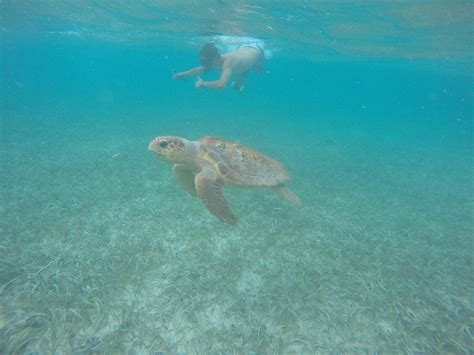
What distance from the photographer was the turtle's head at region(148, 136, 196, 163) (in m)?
4.08

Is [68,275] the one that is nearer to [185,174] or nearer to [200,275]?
[200,275]

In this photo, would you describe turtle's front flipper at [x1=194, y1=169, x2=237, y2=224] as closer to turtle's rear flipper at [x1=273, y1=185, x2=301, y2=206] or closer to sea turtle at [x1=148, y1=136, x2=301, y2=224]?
sea turtle at [x1=148, y1=136, x2=301, y2=224]

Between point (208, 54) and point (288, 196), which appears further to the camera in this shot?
point (208, 54)

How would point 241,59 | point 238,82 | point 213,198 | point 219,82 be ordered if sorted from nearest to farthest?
point 213,198 < point 219,82 < point 241,59 < point 238,82

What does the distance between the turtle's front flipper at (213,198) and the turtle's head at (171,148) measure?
54cm

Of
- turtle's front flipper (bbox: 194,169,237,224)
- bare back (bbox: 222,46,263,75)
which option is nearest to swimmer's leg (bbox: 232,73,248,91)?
bare back (bbox: 222,46,263,75)

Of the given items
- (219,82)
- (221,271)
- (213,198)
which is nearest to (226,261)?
(221,271)

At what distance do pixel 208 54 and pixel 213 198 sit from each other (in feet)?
27.1

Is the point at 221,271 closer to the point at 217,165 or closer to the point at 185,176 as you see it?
the point at 217,165

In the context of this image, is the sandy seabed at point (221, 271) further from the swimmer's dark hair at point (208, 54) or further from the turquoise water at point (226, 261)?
the swimmer's dark hair at point (208, 54)

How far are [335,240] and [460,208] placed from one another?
6.25 m

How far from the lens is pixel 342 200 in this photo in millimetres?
7922

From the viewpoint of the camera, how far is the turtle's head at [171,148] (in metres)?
4.08

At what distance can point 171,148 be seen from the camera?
4.11 m
